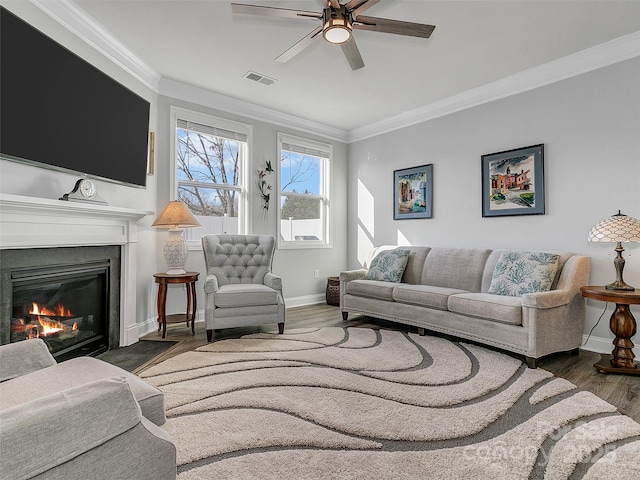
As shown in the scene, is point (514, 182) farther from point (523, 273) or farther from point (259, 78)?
point (259, 78)

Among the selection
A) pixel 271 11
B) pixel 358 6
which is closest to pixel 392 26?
pixel 358 6

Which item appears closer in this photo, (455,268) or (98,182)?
(98,182)

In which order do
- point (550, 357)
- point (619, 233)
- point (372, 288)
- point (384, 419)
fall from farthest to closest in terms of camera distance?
1. point (372, 288)
2. point (550, 357)
3. point (619, 233)
4. point (384, 419)

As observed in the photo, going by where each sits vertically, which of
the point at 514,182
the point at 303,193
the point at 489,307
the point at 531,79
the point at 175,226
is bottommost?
the point at 489,307

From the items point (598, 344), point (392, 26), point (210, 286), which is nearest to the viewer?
point (392, 26)

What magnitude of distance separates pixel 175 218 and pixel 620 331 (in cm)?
385

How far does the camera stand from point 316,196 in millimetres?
5398

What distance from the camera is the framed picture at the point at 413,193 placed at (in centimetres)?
456

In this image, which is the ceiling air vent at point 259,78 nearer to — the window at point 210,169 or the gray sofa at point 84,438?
the window at point 210,169

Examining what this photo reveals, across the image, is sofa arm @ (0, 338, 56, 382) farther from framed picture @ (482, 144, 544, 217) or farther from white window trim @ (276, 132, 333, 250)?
framed picture @ (482, 144, 544, 217)

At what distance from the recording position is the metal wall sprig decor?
15.3 feet

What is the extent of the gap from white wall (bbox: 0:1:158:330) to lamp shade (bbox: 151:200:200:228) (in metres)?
0.27

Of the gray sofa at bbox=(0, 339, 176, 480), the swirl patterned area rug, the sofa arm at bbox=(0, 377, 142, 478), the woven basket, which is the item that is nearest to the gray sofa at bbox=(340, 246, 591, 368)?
the swirl patterned area rug

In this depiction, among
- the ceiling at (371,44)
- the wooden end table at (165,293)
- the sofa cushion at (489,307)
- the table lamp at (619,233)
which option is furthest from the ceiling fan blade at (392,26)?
the wooden end table at (165,293)
